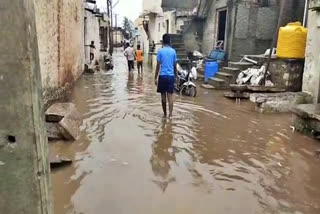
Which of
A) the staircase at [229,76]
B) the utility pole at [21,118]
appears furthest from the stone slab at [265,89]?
the utility pole at [21,118]

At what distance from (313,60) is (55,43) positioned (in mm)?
6379

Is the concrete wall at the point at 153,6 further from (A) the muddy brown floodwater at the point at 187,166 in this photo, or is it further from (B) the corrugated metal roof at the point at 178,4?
(A) the muddy brown floodwater at the point at 187,166

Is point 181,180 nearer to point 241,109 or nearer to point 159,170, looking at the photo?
A: point 159,170

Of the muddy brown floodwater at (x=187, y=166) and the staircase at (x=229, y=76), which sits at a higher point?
the staircase at (x=229, y=76)

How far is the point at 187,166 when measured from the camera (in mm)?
4543

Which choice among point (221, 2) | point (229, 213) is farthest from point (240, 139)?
point (221, 2)

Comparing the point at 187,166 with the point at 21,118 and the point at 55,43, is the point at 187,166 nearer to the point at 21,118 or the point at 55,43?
the point at 21,118

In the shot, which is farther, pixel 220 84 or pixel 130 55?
pixel 130 55

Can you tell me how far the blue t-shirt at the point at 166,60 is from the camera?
7043 mm

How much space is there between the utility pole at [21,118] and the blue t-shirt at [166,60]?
Answer: 17.8ft

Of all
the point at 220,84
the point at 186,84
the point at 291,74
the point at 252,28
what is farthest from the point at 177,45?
the point at 291,74

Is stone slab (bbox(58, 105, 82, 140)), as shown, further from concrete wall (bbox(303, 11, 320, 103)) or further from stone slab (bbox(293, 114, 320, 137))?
concrete wall (bbox(303, 11, 320, 103))

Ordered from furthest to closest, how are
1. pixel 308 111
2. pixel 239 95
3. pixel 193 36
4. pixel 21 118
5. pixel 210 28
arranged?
pixel 193 36
pixel 210 28
pixel 239 95
pixel 308 111
pixel 21 118

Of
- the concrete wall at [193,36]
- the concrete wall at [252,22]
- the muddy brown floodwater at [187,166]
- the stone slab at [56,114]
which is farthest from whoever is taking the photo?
the concrete wall at [193,36]
